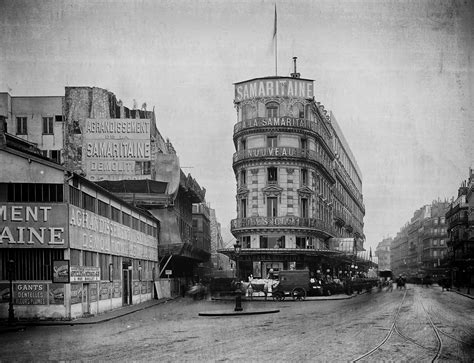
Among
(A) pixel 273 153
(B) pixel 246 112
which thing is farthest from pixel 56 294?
(B) pixel 246 112

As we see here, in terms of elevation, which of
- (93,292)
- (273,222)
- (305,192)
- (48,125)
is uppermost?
(48,125)

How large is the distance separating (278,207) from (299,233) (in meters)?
3.38

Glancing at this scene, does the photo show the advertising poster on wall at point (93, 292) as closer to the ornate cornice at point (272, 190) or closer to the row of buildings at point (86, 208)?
the row of buildings at point (86, 208)

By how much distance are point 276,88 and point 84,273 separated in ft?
123

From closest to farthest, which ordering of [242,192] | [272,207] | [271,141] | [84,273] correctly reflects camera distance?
[84,273], [272,207], [271,141], [242,192]

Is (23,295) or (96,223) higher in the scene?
(96,223)

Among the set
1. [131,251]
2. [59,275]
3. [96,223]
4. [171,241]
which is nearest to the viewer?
[59,275]

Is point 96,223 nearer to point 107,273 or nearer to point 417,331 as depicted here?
point 107,273

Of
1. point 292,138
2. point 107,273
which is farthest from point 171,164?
point 107,273

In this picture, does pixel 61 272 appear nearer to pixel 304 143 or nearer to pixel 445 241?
pixel 304 143

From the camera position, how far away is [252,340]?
20.1m

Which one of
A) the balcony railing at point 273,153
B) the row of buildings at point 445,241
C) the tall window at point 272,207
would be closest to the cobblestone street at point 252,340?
the tall window at point 272,207

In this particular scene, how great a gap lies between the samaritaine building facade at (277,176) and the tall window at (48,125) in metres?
18.0

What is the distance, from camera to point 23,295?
31.5m
